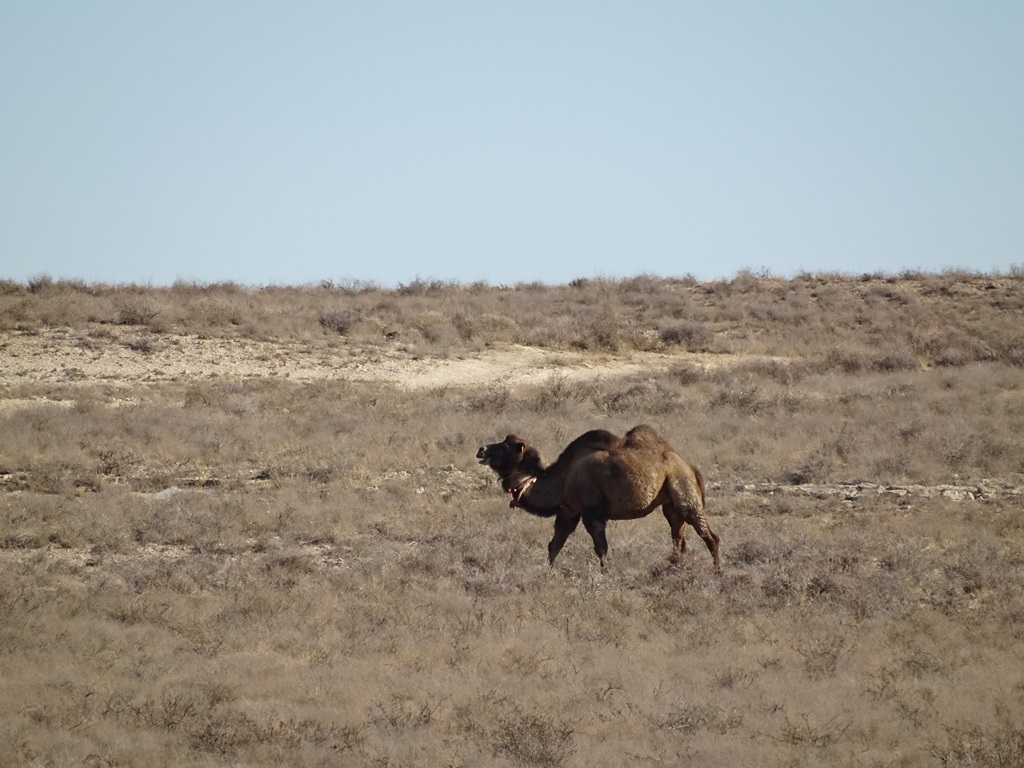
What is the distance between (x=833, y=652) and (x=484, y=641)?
301 centimetres

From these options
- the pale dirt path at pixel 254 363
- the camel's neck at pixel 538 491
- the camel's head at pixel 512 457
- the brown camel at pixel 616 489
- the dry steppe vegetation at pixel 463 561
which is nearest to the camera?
the dry steppe vegetation at pixel 463 561

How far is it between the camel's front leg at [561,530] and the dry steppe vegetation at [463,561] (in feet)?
0.77

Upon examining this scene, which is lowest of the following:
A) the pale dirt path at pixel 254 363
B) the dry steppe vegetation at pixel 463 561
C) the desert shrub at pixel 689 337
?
the dry steppe vegetation at pixel 463 561

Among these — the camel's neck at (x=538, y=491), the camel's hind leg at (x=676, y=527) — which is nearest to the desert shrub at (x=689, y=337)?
the camel's neck at (x=538, y=491)

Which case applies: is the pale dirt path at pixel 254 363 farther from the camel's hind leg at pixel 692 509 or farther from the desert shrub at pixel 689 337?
the camel's hind leg at pixel 692 509

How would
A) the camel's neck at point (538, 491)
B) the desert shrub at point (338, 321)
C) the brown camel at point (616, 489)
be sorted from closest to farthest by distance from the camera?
the brown camel at point (616, 489) → the camel's neck at point (538, 491) → the desert shrub at point (338, 321)

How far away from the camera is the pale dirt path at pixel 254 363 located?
2702cm

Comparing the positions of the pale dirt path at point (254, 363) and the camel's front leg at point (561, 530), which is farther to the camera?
the pale dirt path at point (254, 363)

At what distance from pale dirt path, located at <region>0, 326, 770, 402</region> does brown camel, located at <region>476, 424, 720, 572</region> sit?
14192 millimetres

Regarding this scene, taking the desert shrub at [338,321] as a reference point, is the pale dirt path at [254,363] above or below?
below

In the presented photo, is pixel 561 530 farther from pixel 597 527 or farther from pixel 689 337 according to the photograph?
pixel 689 337

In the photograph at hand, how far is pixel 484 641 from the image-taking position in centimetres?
1027

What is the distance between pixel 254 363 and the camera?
1129 inches

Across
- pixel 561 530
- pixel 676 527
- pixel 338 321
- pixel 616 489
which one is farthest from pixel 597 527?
pixel 338 321
